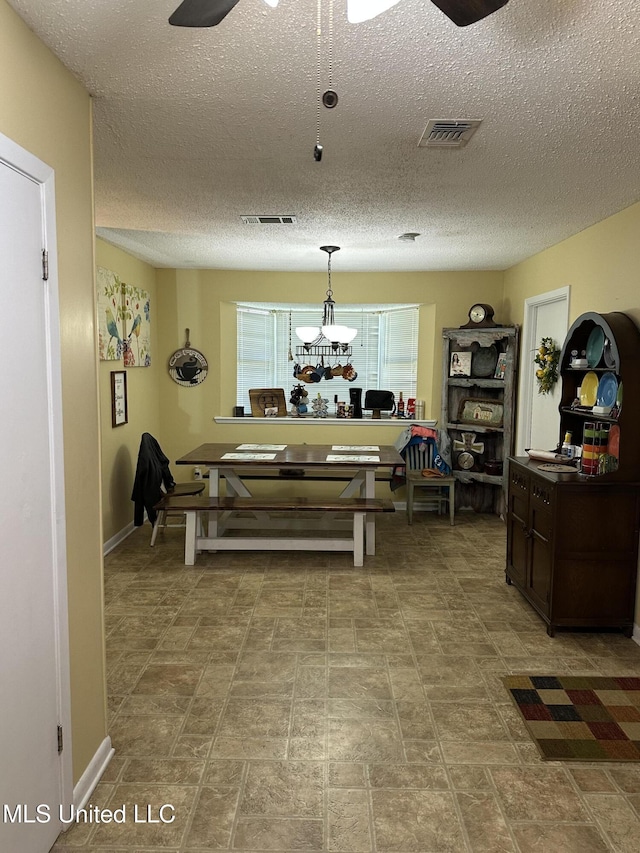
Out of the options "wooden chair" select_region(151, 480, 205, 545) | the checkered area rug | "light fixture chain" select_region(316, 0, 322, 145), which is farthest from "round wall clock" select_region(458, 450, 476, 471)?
"light fixture chain" select_region(316, 0, 322, 145)

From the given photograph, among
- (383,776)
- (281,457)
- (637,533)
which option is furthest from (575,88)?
(281,457)

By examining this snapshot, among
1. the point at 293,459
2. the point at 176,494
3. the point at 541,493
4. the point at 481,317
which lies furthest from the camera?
the point at 481,317

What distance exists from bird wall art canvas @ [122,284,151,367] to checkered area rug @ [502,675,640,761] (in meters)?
4.05

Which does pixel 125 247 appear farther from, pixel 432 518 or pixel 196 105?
pixel 432 518

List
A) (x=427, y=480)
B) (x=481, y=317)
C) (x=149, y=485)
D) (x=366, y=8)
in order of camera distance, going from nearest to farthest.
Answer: (x=366, y=8) < (x=149, y=485) < (x=427, y=480) < (x=481, y=317)

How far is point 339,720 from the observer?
2596 millimetres

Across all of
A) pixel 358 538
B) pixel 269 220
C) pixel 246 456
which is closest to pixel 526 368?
pixel 358 538

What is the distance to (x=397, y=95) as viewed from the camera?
2.06 metres

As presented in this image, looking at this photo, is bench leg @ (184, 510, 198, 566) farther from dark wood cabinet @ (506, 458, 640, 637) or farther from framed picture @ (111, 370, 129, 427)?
dark wood cabinet @ (506, 458, 640, 637)

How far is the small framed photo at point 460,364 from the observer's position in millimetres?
5918

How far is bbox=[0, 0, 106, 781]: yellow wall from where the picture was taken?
1719mm

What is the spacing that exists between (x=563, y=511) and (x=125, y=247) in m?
4.08

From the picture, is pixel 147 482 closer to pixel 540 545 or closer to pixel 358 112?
pixel 540 545

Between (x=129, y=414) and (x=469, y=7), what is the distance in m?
4.68
